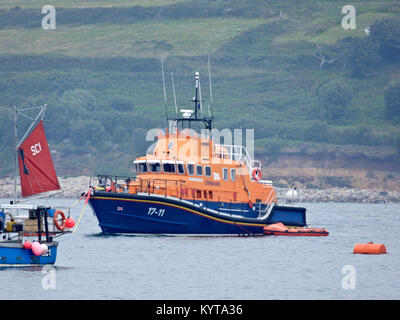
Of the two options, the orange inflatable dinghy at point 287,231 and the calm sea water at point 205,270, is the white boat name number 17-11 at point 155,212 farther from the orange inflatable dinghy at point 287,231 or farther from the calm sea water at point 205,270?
the orange inflatable dinghy at point 287,231

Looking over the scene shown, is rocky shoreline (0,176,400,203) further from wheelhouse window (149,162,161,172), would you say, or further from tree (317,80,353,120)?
wheelhouse window (149,162,161,172)

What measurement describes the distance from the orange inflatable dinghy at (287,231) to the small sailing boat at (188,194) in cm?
35

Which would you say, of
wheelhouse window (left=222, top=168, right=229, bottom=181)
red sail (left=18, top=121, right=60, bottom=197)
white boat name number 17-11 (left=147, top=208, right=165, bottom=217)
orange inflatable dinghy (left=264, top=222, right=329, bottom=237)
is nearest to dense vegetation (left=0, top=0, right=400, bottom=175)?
orange inflatable dinghy (left=264, top=222, right=329, bottom=237)

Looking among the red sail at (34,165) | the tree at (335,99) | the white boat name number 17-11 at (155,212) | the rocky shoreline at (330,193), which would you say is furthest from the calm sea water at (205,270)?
the tree at (335,99)

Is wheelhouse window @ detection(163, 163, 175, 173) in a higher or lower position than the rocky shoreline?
lower

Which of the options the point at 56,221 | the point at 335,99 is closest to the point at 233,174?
the point at 56,221

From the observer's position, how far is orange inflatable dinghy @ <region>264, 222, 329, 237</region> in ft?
166

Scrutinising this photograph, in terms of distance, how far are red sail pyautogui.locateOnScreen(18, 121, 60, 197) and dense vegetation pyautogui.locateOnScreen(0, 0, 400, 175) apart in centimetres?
10131

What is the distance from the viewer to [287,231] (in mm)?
51344

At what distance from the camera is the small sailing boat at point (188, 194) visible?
1813 inches

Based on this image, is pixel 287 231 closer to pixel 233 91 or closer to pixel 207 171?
pixel 207 171

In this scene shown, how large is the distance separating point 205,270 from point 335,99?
433 ft
